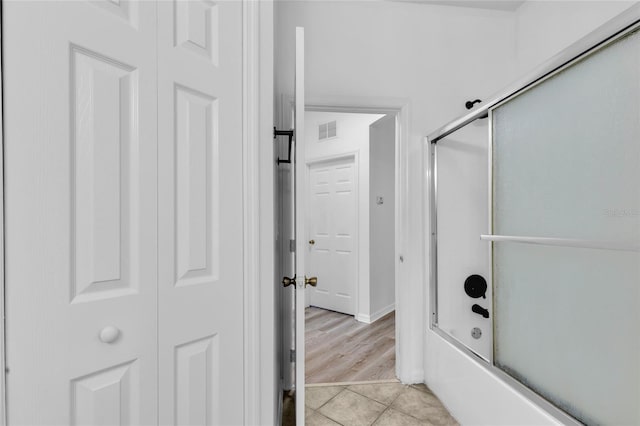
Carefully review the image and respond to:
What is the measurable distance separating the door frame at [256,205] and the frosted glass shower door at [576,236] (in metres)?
1.10

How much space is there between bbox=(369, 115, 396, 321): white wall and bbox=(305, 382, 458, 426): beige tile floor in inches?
59.5

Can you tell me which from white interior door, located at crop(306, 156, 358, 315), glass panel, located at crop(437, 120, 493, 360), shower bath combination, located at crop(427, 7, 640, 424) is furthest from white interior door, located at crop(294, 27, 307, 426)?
white interior door, located at crop(306, 156, 358, 315)

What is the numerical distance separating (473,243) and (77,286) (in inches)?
90.0

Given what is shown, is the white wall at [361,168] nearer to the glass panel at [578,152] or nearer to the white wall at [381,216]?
the white wall at [381,216]

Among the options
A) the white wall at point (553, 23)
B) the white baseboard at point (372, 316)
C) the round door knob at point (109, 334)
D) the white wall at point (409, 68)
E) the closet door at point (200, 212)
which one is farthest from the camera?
the white baseboard at point (372, 316)

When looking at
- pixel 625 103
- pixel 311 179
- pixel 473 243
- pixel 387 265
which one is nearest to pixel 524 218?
pixel 625 103

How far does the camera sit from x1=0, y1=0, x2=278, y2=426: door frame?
1148 mm

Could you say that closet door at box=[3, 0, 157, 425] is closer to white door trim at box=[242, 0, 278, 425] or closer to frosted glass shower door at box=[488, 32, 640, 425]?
white door trim at box=[242, 0, 278, 425]

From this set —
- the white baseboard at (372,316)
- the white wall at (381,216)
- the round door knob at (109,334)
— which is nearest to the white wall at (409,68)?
the white wall at (381,216)

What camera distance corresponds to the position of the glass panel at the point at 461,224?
2.27 m

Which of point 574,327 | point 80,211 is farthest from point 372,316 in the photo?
point 80,211

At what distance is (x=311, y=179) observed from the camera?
14.0 ft

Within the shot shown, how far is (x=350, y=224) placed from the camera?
153 inches

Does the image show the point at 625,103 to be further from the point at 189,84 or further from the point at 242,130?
the point at 189,84
